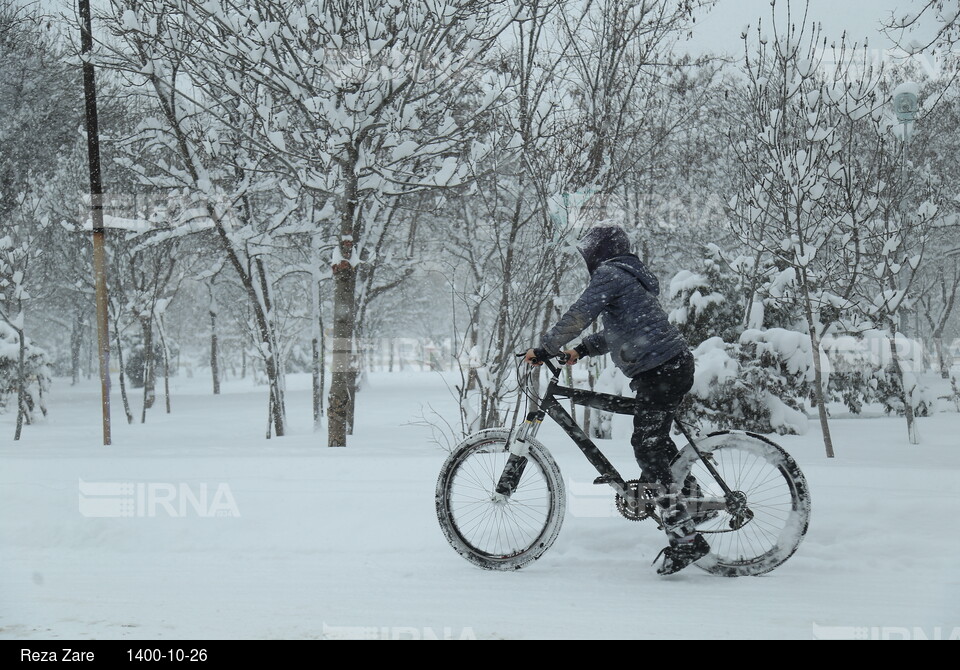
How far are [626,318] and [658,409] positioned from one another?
0.50m

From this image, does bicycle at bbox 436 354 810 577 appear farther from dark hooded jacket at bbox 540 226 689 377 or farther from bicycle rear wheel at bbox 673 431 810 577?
dark hooded jacket at bbox 540 226 689 377

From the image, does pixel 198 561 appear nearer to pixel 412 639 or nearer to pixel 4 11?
pixel 412 639

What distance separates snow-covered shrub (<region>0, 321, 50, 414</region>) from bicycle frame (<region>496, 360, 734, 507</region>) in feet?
64.5

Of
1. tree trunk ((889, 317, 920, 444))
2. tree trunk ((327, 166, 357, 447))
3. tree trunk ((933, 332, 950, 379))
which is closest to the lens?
tree trunk ((327, 166, 357, 447))

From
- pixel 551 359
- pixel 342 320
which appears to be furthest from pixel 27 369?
pixel 551 359

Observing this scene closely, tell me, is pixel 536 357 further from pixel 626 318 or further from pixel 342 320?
pixel 342 320

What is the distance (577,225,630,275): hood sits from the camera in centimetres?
372

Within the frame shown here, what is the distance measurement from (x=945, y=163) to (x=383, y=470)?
19.9 meters

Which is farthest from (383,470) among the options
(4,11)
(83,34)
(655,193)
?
(655,193)

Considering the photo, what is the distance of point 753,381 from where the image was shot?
1054 centimetres

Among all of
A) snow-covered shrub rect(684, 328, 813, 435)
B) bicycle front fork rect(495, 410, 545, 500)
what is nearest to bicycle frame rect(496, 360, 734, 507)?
bicycle front fork rect(495, 410, 545, 500)

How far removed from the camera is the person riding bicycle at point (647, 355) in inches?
140
